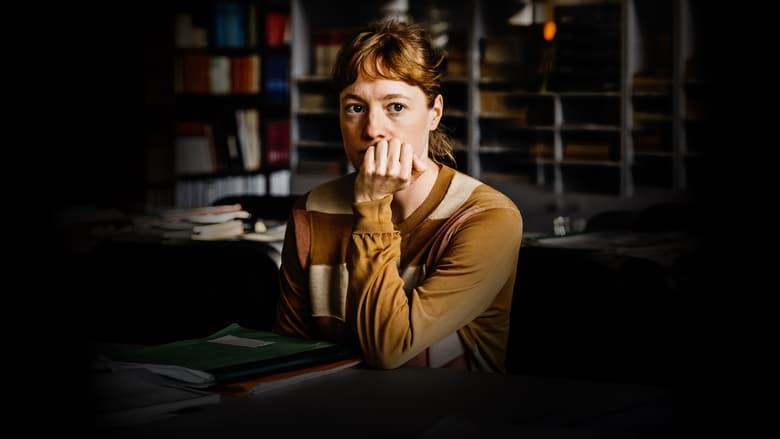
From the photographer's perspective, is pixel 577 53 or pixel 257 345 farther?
pixel 577 53

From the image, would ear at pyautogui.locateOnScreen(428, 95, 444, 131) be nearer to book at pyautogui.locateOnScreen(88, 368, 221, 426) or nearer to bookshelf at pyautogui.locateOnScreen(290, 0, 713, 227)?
book at pyautogui.locateOnScreen(88, 368, 221, 426)

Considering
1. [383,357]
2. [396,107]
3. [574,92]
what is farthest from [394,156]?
[574,92]

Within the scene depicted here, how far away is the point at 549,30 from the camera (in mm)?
6840

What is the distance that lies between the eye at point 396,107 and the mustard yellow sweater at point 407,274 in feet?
0.54

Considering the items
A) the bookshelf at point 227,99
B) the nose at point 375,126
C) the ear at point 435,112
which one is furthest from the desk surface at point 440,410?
the bookshelf at point 227,99

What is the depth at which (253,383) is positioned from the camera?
1.33 m

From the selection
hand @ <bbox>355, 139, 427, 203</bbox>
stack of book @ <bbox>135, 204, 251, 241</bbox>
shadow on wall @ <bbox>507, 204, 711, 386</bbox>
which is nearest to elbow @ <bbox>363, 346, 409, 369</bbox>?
hand @ <bbox>355, 139, 427, 203</bbox>

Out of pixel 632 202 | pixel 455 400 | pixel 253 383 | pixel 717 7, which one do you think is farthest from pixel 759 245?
pixel 632 202

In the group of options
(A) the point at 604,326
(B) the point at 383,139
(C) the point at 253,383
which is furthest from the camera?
(A) the point at 604,326

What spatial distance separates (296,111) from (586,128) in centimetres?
220

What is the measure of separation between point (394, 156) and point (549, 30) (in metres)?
5.45

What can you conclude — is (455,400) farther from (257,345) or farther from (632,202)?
(632,202)

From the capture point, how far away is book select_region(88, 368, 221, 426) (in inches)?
46.6

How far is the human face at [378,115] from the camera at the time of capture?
5.52ft
